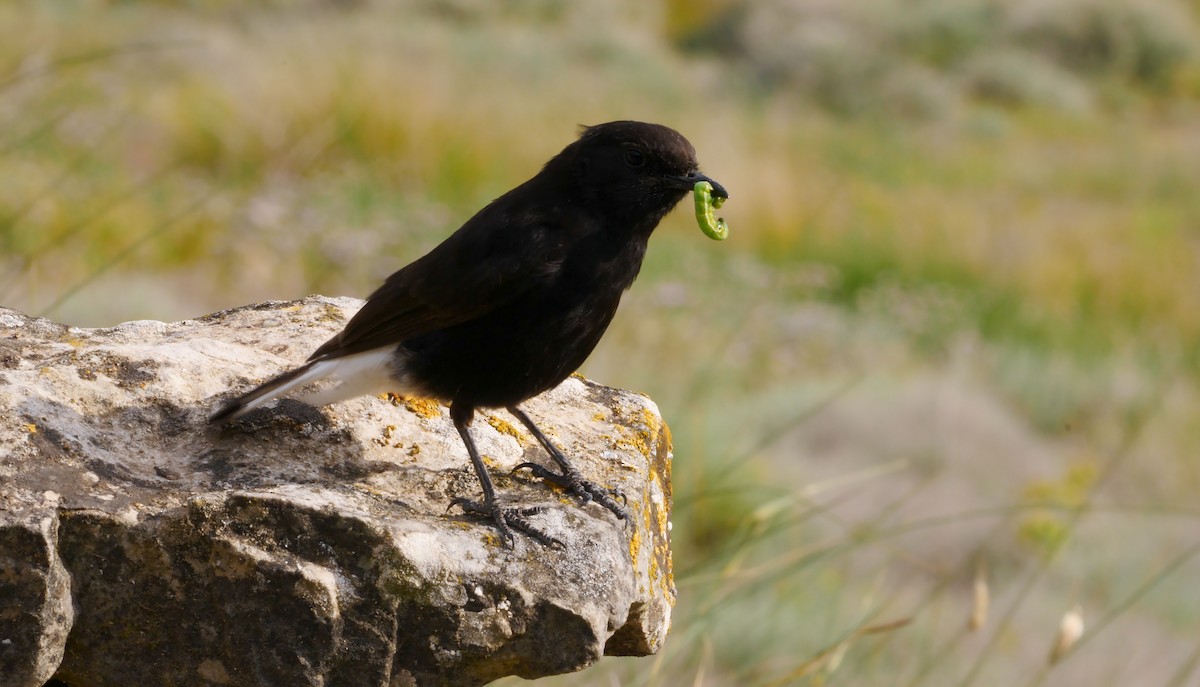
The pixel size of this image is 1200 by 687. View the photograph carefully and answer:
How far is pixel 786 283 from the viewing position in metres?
14.3

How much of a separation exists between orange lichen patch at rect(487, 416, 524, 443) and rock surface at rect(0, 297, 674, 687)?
485 mm

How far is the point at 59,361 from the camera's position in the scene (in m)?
3.56

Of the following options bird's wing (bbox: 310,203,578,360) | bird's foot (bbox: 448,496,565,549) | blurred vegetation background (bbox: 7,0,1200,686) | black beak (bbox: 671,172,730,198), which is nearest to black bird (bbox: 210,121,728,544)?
bird's wing (bbox: 310,203,578,360)

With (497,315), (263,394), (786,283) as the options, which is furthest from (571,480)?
(786,283)

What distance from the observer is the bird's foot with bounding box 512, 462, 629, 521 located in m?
3.54

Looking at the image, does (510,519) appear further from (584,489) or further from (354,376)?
(354,376)

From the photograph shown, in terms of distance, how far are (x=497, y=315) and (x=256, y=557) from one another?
116 cm

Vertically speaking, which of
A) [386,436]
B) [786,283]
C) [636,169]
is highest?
[636,169]

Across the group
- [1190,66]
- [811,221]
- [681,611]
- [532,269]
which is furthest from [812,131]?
[532,269]

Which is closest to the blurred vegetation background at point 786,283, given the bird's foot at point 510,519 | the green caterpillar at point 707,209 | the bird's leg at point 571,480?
the bird's leg at point 571,480

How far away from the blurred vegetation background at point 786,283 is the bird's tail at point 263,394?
0.98 m

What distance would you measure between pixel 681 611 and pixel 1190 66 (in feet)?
130

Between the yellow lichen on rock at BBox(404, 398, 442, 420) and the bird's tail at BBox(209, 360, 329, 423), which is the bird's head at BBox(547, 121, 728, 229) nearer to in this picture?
the yellow lichen on rock at BBox(404, 398, 442, 420)

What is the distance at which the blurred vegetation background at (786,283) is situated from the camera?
6766 mm
